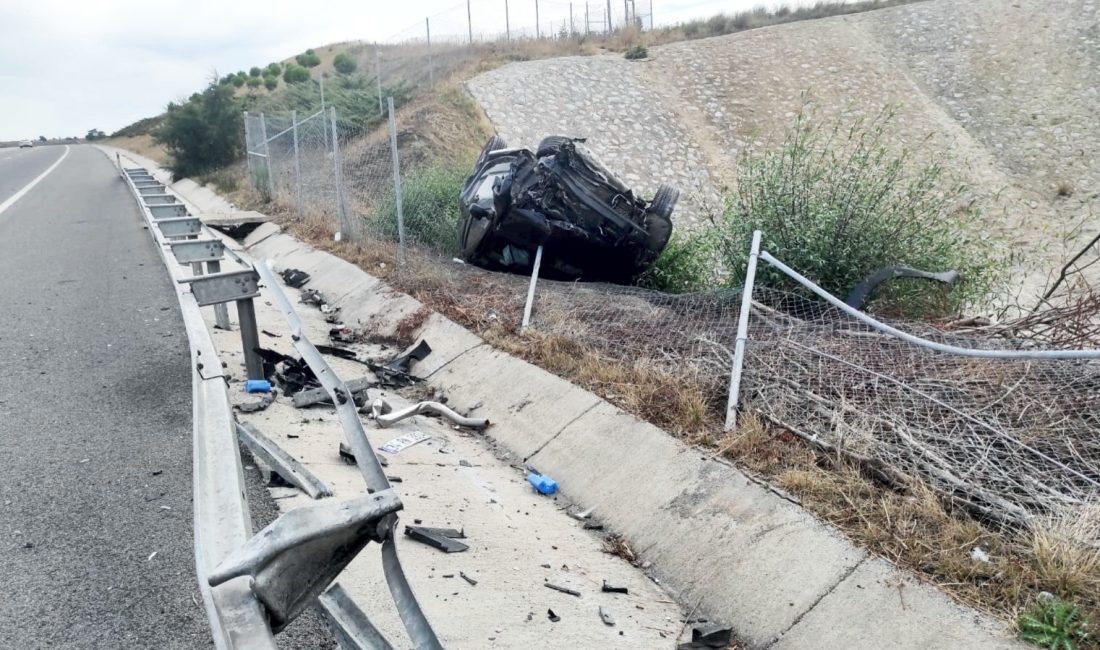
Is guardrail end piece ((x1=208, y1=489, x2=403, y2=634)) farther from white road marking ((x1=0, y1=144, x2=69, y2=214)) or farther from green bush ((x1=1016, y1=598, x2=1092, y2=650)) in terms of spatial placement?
white road marking ((x1=0, y1=144, x2=69, y2=214))

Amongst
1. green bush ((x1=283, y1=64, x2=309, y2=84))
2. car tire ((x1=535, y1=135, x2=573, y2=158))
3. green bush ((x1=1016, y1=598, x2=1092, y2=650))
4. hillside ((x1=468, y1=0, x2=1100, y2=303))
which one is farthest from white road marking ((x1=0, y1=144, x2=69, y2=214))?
green bush ((x1=283, y1=64, x2=309, y2=84))

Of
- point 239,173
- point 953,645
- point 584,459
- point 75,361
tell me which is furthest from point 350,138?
point 953,645

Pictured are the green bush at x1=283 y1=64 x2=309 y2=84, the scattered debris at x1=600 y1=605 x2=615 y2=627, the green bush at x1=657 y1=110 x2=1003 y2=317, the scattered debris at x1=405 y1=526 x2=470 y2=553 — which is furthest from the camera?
the green bush at x1=283 y1=64 x2=309 y2=84

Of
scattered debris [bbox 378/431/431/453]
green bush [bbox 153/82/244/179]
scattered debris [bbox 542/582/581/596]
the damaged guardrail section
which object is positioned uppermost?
green bush [bbox 153/82/244/179]

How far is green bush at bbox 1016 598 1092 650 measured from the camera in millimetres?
3127

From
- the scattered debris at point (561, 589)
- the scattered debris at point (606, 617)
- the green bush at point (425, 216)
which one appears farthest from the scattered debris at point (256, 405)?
the green bush at point (425, 216)

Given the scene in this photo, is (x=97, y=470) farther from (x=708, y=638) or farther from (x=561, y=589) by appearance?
(x=708, y=638)

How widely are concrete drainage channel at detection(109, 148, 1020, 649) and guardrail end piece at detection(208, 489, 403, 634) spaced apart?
1.34 feet

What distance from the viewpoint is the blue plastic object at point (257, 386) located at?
596 cm

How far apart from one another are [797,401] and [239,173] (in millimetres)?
20276

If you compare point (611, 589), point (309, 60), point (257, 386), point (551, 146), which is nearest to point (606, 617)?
point (611, 589)

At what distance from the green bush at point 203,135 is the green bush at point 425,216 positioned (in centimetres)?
1464

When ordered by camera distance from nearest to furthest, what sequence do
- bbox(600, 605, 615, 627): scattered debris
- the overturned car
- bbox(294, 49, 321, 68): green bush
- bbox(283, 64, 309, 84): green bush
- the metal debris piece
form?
1. bbox(600, 605, 615, 627): scattered debris
2. the metal debris piece
3. the overturned car
4. bbox(283, 64, 309, 84): green bush
5. bbox(294, 49, 321, 68): green bush

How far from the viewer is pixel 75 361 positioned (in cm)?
623
